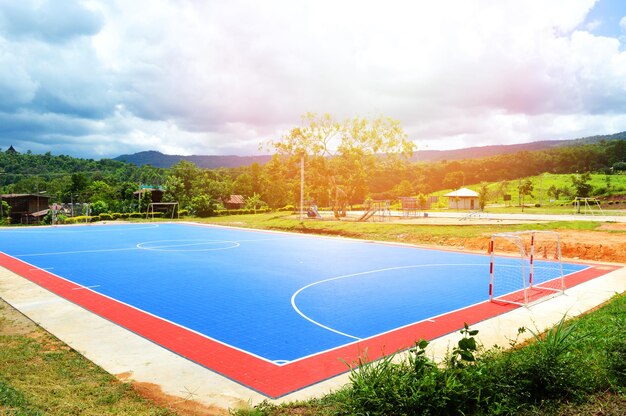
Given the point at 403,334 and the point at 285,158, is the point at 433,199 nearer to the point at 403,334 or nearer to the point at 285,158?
the point at 285,158

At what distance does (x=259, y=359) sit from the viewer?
6.87 metres

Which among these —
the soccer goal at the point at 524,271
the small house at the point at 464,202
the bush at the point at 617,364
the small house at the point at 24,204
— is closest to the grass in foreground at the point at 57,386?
the bush at the point at 617,364

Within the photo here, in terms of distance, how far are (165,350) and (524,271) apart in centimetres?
1132

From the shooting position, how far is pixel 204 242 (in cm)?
2469

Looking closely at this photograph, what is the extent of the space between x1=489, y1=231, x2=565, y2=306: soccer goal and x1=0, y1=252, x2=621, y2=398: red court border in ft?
3.84

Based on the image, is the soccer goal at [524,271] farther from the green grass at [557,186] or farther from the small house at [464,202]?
the green grass at [557,186]

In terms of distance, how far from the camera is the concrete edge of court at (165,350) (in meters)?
5.69

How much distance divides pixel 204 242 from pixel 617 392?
867 inches

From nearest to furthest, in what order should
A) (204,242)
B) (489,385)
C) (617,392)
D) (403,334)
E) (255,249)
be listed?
(489,385)
(617,392)
(403,334)
(255,249)
(204,242)

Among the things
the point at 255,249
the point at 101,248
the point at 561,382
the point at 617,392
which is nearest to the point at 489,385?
the point at 561,382

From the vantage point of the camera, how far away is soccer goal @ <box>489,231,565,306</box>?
1093 centimetres

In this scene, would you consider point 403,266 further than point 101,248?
No

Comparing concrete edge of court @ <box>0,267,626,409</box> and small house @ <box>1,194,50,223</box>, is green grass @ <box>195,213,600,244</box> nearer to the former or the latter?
concrete edge of court @ <box>0,267,626,409</box>

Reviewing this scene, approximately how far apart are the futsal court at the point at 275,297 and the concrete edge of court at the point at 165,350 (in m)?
0.24
